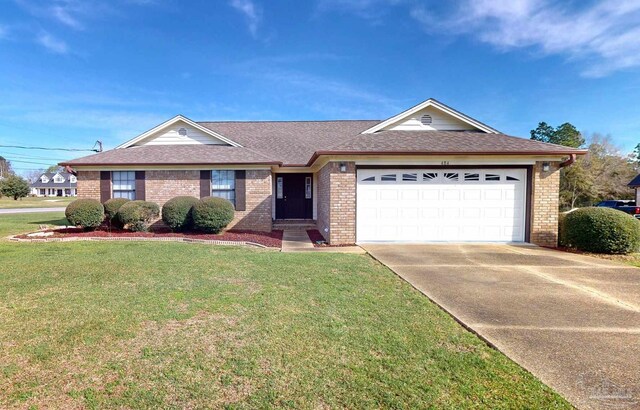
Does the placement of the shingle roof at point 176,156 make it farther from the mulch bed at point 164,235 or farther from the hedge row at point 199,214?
the mulch bed at point 164,235

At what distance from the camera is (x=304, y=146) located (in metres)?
15.9

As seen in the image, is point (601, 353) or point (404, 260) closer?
point (601, 353)

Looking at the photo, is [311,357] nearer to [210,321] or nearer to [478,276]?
[210,321]

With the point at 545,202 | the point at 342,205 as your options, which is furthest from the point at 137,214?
the point at 545,202

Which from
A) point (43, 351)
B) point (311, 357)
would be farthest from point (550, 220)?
point (43, 351)

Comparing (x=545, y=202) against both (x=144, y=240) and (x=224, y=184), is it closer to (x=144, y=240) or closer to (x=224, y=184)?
(x=224, y=184)

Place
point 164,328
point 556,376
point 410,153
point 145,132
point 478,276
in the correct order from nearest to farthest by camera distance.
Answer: point 556,376 < point 164,328 < point 478,276 < point 410,153 < point 145,132

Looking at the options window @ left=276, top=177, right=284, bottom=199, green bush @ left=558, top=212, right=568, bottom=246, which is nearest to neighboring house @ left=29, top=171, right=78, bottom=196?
window @ left=276, top=177, right=284, bottom=199

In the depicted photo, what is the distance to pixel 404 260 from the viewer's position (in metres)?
7.47

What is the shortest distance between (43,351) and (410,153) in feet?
28.4

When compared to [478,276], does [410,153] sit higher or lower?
higher

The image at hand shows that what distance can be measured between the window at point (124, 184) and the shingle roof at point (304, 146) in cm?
57

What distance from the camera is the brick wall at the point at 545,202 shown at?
958 centimetres

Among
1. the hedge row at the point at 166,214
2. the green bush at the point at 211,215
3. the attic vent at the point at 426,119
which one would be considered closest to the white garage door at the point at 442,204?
the attic vent at the point at 426,119
